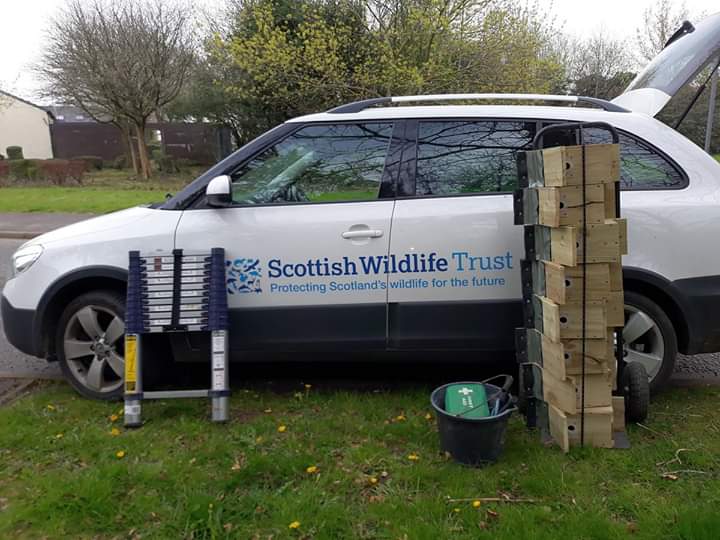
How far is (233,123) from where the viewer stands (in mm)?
24297

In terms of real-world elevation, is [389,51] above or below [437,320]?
above

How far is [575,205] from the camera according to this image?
285 centimetres

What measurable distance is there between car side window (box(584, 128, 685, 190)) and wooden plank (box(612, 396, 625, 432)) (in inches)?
49.0

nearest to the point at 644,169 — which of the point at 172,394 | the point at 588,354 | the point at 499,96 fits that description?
the point at 499,96

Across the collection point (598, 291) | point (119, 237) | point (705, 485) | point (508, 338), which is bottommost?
point (705, 485)

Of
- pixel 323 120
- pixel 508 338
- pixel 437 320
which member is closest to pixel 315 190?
pixel 323 120

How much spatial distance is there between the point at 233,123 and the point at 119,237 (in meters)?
21.7

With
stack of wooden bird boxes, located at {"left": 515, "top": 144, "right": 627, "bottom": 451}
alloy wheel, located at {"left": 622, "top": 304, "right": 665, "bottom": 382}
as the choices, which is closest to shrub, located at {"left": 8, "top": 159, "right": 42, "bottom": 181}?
stack of wooden bird boxes, located at {"left": 515, "top": 144, "right": 627, "bottom": 451}

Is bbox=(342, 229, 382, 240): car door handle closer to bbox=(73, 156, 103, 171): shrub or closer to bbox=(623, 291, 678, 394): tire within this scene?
bbox=(623, 291, 678, 394): tire

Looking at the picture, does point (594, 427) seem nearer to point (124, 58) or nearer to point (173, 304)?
point (173, 304)

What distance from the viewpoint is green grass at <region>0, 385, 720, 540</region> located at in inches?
99.0

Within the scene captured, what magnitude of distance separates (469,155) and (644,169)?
103 centimetres

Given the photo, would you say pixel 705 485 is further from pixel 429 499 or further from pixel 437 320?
pixel 437 320

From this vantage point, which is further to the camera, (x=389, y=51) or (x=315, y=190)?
(x=389, y=51)
